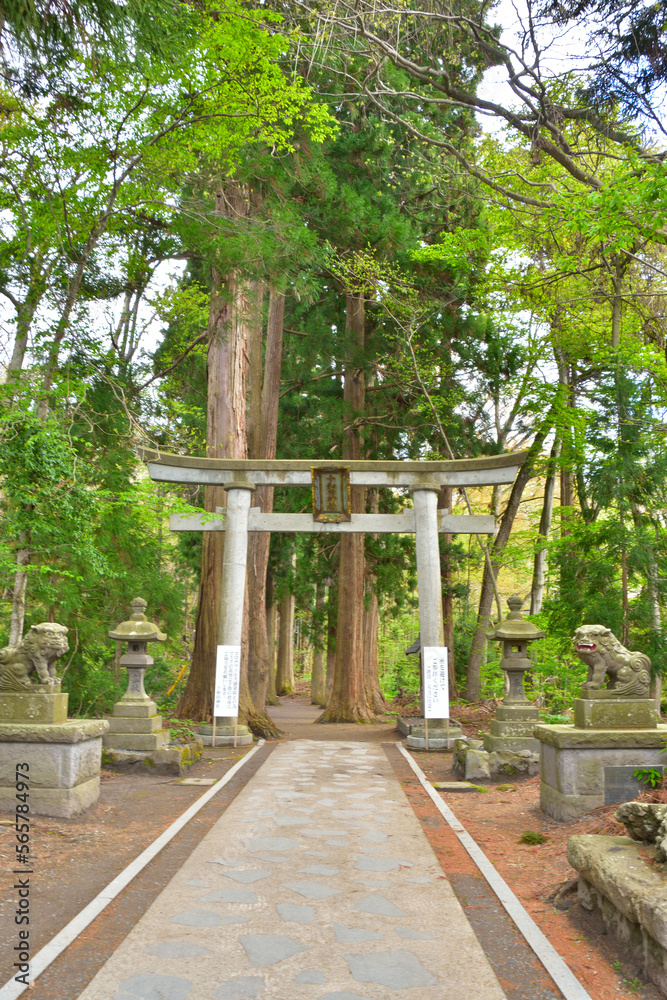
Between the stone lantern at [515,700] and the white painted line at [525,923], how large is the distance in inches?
109

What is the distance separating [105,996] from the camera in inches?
117

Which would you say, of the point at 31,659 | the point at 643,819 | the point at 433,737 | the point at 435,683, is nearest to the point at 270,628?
the point at 433,737

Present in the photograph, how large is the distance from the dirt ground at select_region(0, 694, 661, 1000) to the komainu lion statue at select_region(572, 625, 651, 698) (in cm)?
99

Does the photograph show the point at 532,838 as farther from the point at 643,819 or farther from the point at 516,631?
the point at 516,631

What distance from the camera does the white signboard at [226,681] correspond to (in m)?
10.4

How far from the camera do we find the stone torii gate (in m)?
11.5

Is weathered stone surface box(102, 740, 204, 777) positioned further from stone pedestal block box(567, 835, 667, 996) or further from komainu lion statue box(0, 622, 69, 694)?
stone pedestal block box(567, 835, 667, 996)

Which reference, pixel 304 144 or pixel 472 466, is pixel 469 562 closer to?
pixel 472 466

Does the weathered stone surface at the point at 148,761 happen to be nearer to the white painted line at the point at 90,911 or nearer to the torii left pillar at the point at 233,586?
the white painted line at the point at 90,911

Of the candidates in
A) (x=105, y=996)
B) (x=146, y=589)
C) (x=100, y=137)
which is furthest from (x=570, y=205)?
(x=146, y=589)

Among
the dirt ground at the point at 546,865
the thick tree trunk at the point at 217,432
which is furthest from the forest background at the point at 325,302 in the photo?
the dirt ground at the point at 546,865

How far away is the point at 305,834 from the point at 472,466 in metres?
7.57

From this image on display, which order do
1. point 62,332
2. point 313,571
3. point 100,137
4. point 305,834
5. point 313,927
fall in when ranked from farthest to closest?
point 313,571 < point 62,332 < point 100,137 < point 305,834 < point 313,927

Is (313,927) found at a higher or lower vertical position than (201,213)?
lower
